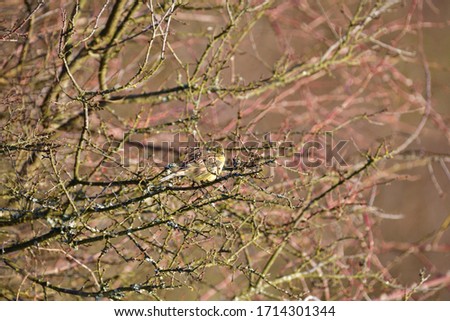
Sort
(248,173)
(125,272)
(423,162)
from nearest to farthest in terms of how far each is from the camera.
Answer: (248,173), (125,272), (423,162)

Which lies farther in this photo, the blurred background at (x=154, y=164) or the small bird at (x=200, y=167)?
the blurred background at (x=154, y=164)

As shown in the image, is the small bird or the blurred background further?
the blurred background

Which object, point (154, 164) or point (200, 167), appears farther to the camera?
point (154, 164)

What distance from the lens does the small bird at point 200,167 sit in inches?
161

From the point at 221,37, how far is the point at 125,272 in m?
2.05

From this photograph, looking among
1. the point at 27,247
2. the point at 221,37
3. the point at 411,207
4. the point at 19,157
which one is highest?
the point at 221,37

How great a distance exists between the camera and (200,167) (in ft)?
13.8

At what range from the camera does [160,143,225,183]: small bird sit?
409 cm
